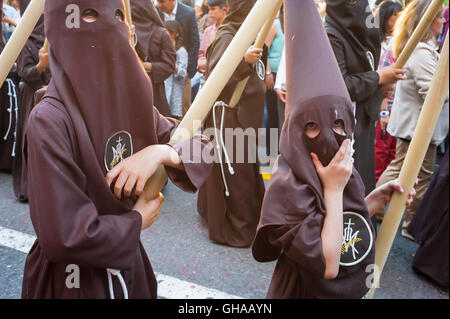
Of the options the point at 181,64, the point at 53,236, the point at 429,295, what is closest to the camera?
the point at 53,236

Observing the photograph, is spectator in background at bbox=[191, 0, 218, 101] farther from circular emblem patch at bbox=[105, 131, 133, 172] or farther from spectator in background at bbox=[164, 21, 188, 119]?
circular emblem patch at bbox=[105, 131, 133, 172]

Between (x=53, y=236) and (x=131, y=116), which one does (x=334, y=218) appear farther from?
(x=53, y=236)

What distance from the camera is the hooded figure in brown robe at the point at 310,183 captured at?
1390 mm

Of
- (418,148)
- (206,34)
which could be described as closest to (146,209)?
(418,148)

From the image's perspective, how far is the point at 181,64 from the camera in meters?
5.94

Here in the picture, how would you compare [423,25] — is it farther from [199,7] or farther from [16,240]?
[199,7]

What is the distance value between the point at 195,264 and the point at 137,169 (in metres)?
2.31

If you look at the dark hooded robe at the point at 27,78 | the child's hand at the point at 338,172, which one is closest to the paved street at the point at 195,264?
the dark hooded robe at the point at 27,78

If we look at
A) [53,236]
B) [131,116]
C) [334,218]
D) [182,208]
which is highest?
[131,116]

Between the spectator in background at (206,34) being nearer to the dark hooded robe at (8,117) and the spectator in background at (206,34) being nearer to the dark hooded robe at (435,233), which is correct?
the dark hooded robe at (8,117)

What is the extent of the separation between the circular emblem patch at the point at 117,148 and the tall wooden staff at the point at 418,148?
87cm

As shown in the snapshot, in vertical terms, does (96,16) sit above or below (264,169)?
above

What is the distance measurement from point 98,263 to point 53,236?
14 centimetres
